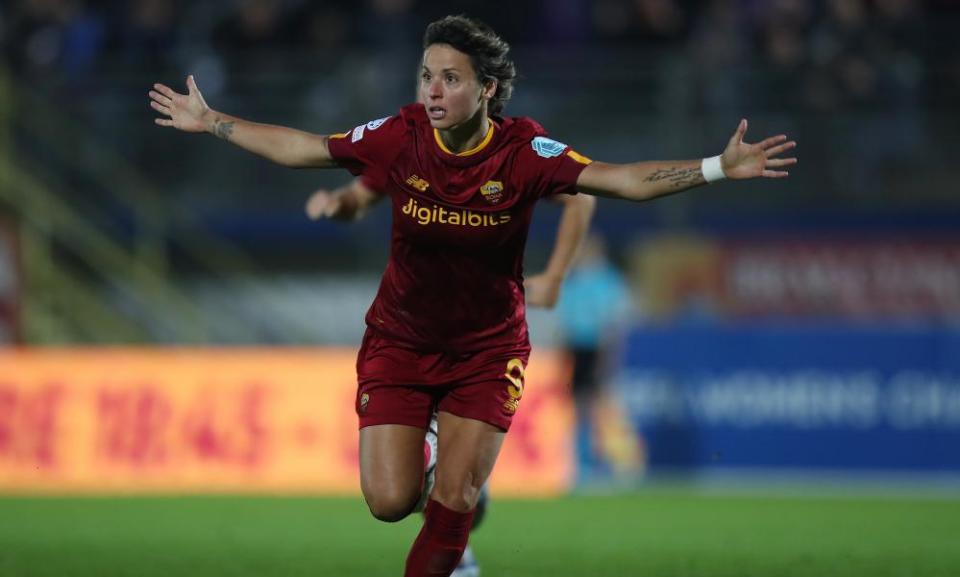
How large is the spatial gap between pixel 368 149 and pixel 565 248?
168 cm

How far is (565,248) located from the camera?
7852mm

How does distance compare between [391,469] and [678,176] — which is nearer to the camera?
[678,176]

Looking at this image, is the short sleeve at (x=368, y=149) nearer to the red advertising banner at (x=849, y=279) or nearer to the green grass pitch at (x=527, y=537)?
the green grass pitch at (x=527, y=537)

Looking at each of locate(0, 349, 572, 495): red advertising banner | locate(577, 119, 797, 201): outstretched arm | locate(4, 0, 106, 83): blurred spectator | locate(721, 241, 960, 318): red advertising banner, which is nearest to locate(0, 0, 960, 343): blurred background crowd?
locate(4, 0, 106, 83): blurred spectator

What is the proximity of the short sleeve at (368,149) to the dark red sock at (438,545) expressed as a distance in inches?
54.3

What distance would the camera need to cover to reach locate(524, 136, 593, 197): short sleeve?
6.18 metres

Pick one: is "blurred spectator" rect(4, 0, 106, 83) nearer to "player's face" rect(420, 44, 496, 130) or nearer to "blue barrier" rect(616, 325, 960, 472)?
"blue barrier" rect(616, 325, 960, 472)

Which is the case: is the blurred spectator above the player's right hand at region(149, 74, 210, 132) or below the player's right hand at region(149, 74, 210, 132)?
above

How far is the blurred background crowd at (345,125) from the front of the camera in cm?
1616

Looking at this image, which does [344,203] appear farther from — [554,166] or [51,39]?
[51,39]

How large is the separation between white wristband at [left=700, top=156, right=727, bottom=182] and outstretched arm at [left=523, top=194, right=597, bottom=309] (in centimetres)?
194

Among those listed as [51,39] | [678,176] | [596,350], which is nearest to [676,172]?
[678,176]

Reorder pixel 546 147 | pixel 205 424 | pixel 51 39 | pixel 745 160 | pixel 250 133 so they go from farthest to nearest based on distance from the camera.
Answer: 1. pixel 51 39
2. pixel 205 424
3. pixel 250 133
4. pixel 546 147
5. pixel 745 160

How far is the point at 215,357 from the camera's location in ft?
48.4
